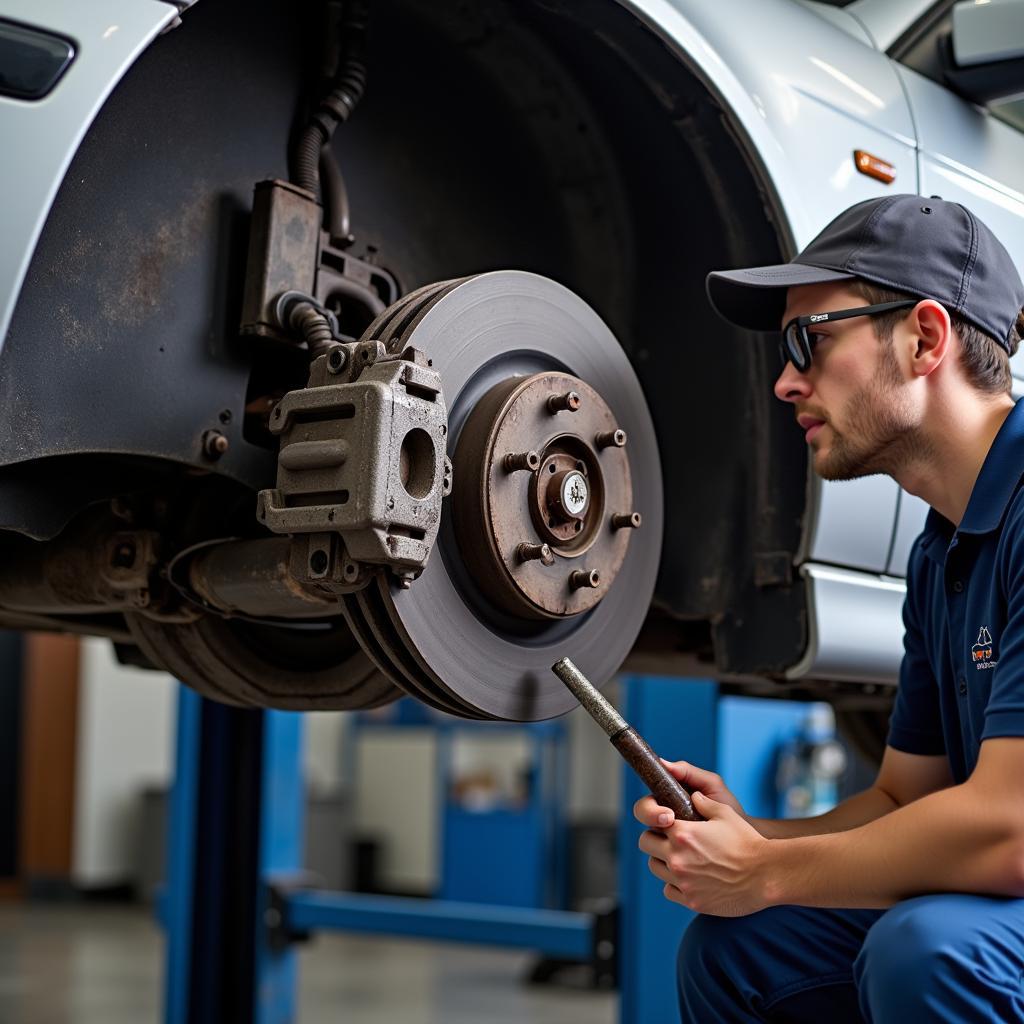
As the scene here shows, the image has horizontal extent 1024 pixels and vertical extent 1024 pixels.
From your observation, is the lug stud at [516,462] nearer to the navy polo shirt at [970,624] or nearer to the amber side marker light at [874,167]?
the navy polo shirt at [970,624]

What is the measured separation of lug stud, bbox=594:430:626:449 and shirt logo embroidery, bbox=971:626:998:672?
1.14 ft

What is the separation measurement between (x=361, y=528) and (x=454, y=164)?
0.63 metres

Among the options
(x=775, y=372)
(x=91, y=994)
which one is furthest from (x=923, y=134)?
(x=91, y=994)

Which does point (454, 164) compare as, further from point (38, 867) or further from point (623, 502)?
point (38, 867)

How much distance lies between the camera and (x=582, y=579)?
1132 millimetres

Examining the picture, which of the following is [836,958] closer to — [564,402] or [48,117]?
[564,402]

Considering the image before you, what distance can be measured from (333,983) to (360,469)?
337 centimetres

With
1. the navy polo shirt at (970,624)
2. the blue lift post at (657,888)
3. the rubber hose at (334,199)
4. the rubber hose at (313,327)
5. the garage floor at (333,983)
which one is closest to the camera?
the navy polo shirt at (970,624)

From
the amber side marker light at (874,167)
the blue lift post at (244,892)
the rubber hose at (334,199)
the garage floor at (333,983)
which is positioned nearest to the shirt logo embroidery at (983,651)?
the amber side marker light at (874,167)

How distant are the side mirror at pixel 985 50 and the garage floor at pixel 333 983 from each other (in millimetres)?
2561

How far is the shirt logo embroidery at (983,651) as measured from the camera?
101cm

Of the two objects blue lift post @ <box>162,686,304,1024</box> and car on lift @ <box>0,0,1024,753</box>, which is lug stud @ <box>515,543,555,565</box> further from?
blue lift post @ <box>162,686,304,1024</box>

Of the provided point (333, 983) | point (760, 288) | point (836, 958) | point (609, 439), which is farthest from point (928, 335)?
point (333, 983)

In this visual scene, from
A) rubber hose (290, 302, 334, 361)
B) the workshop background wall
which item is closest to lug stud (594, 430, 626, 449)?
rubber hose (290, 302, 334, 361)
